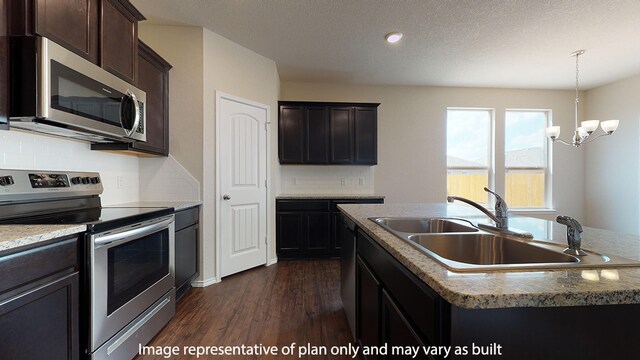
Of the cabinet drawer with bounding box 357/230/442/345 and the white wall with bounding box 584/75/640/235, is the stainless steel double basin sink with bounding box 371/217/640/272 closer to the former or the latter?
the cabinet drawer with bounding box 357/230/442/345

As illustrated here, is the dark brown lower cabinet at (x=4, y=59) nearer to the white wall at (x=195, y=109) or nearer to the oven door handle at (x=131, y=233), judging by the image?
the oven door handle at (x=131, y=233)

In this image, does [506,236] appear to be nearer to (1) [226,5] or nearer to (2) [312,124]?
(1) [226,5]

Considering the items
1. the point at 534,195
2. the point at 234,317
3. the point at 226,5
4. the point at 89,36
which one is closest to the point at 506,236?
the point at 234,317

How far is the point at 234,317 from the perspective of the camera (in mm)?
2146

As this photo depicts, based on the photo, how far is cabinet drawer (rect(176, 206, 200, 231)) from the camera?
2324 millimetres

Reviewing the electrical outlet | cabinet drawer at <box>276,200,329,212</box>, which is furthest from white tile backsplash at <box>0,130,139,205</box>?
cabinet drawer at <box>276,200,329,212</box>

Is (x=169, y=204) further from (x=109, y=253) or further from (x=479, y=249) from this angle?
(x=479, y=249)

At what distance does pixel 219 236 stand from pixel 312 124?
2017mm

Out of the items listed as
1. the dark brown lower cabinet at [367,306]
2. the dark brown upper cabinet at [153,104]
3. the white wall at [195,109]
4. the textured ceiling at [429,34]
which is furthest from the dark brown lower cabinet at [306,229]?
the dark brown lower cabinet at [367,306]

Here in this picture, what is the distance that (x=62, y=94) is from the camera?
1392 mm

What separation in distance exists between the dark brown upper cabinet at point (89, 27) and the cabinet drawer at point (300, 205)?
2.18 m

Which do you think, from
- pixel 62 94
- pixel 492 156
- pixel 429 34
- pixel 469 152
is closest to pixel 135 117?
pixel 62 94

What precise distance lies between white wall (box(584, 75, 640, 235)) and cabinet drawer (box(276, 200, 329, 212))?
454 centimetres

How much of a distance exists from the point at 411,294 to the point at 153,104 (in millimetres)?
2658
